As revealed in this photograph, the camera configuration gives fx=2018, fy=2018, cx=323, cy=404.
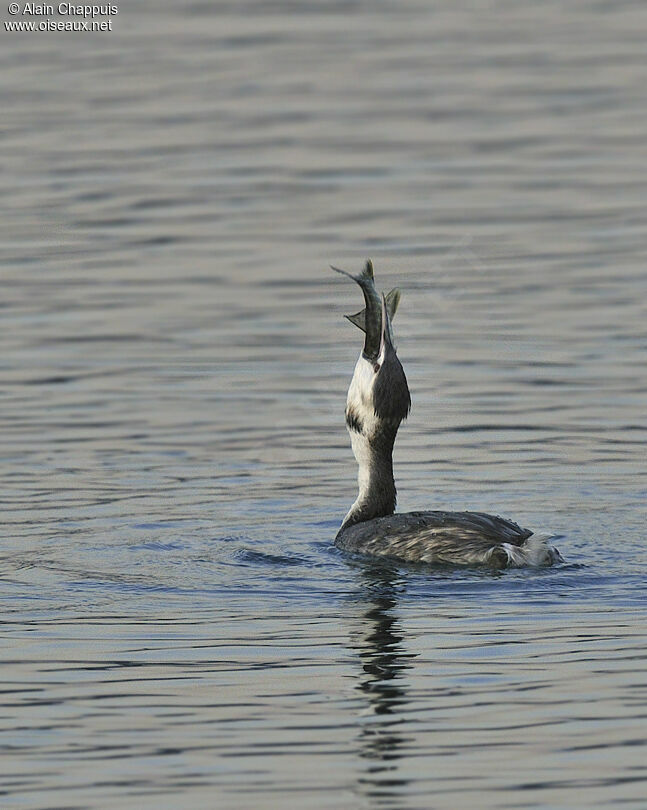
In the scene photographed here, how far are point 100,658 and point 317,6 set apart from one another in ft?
90.0

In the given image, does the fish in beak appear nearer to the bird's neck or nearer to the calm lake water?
the bird's neck

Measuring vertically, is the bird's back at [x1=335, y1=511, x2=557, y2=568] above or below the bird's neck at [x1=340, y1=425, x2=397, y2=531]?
below

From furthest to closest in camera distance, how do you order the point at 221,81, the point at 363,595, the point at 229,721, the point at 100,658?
the point at 221,81
the point at 363,595
the point at 100,658
the point at 229,721

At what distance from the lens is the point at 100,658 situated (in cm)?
1051

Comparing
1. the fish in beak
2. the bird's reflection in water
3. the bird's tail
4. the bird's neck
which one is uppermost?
the fish in beak

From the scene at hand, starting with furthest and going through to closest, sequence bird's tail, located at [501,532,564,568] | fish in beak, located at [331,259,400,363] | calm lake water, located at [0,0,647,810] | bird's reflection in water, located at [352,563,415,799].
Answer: fish in beak, located at [331,259,400,363] → bird's tail, located at [501,532,564,568] → calm lake water, located at [0,0,647,810] → bird's reflection in water, located at [352,563,415,799]

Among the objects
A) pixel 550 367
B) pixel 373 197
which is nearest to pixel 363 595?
pixel 550 367

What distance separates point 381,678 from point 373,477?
3.94 metres

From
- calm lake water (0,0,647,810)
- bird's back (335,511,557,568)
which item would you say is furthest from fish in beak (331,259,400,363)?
calm lake water (0,0,647,810)

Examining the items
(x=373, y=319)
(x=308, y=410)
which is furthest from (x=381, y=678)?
(x=308, y=410)

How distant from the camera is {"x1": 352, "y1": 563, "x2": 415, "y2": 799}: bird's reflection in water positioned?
28.4 ft

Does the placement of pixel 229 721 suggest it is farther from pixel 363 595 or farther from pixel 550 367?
pixel 550 367

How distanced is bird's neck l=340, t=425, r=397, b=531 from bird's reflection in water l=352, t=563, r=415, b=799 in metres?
A: 1.12

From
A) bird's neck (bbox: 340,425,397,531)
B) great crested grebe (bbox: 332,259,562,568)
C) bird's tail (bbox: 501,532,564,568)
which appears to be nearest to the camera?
bird's tail (bbox: 501,532,564,568)
